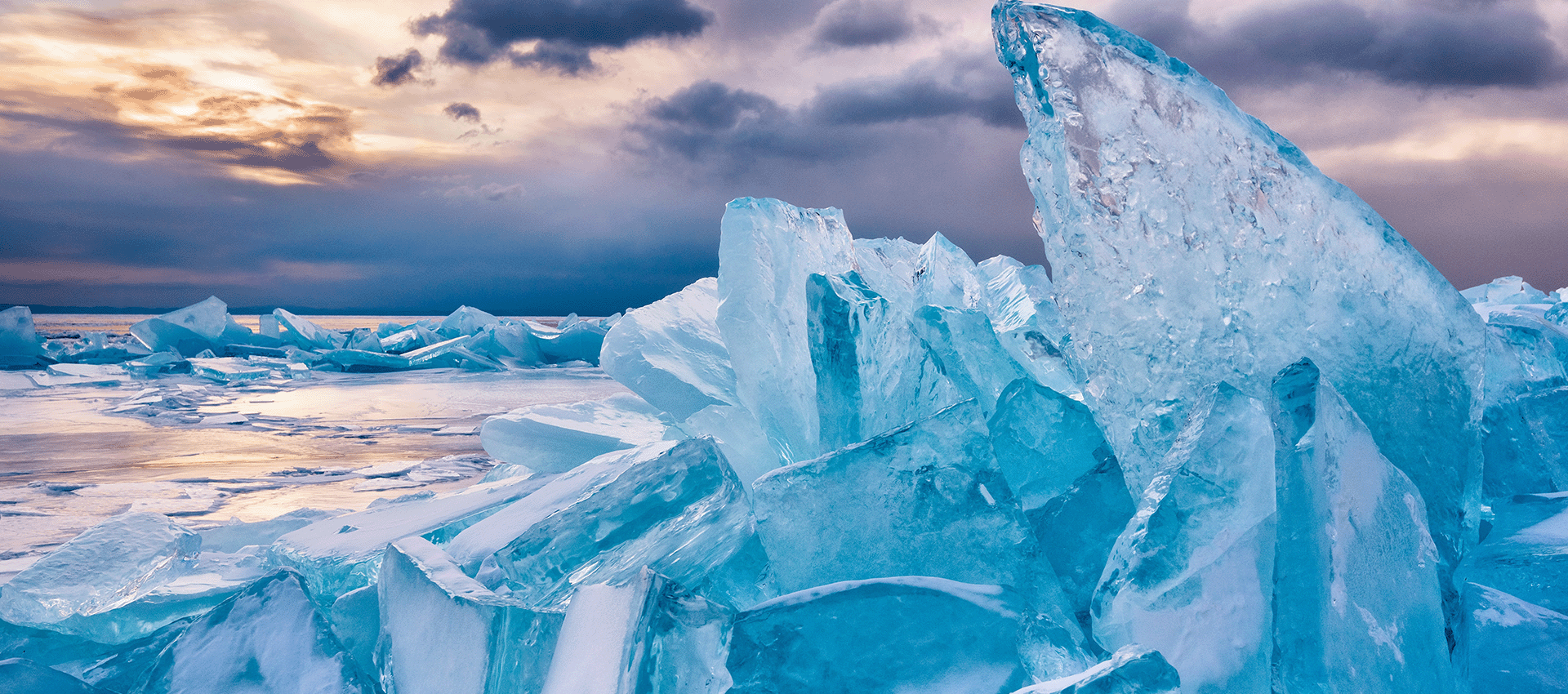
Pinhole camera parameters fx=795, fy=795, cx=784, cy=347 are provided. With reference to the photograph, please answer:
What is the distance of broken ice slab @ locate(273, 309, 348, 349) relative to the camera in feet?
31.6

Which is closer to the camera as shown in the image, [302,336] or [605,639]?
[605,639]

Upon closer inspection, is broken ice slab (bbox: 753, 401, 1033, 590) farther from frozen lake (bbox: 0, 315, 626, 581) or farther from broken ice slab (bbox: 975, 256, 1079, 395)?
frozen lake (bbox: 0, 315, 626, 581)

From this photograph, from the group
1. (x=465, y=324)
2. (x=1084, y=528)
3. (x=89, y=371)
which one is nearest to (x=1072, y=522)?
(x=1084, y=528)

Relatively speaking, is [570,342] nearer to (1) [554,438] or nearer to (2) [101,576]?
(1) [554,438]

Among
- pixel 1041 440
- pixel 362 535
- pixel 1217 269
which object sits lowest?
pixel 362 535

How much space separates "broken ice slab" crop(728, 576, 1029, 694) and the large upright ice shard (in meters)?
0.30

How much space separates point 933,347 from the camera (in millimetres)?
1265

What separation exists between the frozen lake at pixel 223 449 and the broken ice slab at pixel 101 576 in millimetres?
260

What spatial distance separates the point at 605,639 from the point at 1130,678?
19.2 inches

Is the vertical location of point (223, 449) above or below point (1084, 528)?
below

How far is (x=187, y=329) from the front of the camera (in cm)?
902

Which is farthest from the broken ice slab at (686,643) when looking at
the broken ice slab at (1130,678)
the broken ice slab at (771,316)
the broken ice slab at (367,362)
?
the broken ice slab at (367,362)

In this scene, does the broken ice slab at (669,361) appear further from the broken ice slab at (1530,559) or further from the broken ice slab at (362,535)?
the broken ice slab at (1530,559)

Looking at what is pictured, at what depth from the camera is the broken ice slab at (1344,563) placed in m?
0.70
